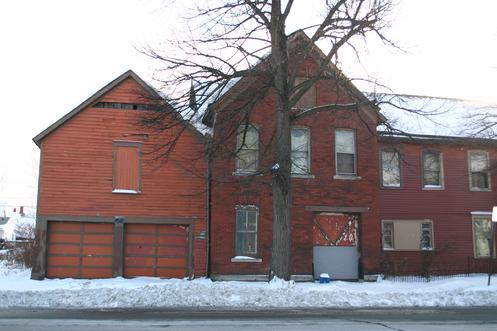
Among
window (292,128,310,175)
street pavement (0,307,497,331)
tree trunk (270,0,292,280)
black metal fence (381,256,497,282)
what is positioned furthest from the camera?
black metal fence (381,256,497,282)

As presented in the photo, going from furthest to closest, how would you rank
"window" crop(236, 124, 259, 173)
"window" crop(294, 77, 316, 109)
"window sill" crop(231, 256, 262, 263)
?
"window" crop(294, 77, 316, 109)
"window" crop(236, 124, 259, 173)
"window sill" crop(231, 256, 262, 263)

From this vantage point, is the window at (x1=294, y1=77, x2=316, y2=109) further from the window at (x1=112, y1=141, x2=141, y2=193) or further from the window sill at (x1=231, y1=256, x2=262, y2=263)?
the window at (x1=112, y1=141, x2=141, y2=193)

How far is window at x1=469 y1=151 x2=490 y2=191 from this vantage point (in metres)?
27.4

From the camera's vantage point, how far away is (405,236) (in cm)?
2611

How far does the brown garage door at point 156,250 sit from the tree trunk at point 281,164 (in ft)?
18.6

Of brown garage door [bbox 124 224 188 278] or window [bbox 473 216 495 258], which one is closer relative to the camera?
brown garage door [bbox 124 224 188 278]

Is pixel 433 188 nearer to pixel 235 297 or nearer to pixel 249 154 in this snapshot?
pixel 249 154

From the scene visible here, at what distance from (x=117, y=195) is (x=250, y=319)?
11337 millimetres

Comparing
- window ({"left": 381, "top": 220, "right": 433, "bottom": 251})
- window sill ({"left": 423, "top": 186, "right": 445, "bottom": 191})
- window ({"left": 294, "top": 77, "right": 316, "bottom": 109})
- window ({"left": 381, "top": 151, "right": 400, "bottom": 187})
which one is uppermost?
window ({"left": 294, "top": 77, "right": 316, "bottom": 109})

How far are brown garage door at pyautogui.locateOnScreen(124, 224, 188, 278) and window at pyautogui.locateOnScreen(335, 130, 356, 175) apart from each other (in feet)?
23.8

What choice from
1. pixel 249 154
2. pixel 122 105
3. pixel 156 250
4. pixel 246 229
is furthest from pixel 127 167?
pixel 246 229

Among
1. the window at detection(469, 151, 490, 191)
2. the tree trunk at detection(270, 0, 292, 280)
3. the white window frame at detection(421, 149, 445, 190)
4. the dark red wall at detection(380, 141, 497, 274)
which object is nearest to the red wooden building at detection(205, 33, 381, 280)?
the dark red wall at detection(380, 141, 497, 274)

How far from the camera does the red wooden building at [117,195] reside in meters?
22.4

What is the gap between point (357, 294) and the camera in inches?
691
